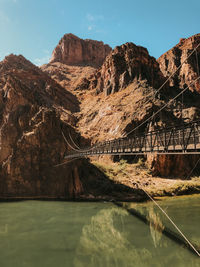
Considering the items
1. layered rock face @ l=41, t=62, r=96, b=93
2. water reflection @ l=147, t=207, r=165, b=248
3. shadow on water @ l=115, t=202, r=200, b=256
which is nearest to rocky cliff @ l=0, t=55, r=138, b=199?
shadow on water @ l=115, t=202, r=200, b=256

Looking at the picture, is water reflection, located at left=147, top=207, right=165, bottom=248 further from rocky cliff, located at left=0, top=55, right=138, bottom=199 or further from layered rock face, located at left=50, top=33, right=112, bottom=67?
layered rock face, located at left=50, top=33, right=112, bottom=67

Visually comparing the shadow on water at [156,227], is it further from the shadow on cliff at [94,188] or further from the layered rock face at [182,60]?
the layered rock face at [182,60]

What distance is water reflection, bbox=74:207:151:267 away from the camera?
24.6 ft

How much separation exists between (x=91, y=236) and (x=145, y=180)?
1155cm

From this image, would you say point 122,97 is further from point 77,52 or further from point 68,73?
point 77,52

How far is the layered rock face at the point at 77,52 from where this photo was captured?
246 feet

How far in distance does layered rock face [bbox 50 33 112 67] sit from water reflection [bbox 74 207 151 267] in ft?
231

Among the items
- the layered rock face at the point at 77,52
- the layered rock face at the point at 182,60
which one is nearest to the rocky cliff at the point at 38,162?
the layered rock face at the point at 182,60

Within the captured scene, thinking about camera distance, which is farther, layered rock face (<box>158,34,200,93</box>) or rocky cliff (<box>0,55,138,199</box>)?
layered rock face (<box>158,34,200,93</box>)

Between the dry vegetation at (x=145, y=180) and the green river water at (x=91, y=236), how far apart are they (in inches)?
111

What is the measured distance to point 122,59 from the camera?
38.6 meters

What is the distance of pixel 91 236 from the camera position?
10148 millimetres

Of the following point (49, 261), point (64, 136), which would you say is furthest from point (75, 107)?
point (49, 261)

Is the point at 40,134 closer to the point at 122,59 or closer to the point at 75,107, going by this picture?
the point at 75,107
